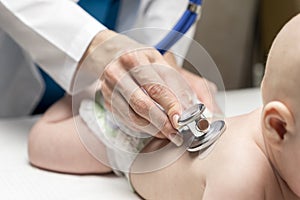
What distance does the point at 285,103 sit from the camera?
0.74 m

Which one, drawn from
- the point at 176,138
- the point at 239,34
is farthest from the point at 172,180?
the point at 239,34

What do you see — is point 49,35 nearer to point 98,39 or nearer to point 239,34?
point 98,39

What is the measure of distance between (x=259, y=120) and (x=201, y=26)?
1126 mm

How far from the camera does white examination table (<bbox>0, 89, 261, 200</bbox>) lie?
0.98 meters

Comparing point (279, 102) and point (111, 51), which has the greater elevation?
point (279, 102)

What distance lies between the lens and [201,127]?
874 millimetres

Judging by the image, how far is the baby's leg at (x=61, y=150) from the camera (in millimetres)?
1072

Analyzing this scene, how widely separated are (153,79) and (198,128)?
0.12 metres

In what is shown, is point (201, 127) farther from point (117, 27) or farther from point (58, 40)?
point (117, 27)

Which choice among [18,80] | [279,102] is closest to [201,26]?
[18,80]

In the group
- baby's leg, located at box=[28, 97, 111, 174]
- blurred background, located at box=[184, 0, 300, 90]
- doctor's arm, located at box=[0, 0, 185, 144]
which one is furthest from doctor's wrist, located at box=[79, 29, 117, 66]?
blurred background, located at box=[184, 0, 300, 90]

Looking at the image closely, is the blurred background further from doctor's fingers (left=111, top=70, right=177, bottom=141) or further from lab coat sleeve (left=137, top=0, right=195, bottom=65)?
doctor's fingers (left=111, top=70, right=177, bottom=141)

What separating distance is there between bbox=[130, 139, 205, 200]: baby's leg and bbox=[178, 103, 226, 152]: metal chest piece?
2 cm

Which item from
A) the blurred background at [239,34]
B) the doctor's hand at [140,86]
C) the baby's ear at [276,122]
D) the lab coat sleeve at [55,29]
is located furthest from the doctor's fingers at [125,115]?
the blurred background at [239,34]
